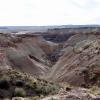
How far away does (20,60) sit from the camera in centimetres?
5228

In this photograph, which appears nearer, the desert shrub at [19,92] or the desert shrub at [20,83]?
the desert shrub at [19,92]

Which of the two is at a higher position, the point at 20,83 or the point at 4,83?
the point at 4,83

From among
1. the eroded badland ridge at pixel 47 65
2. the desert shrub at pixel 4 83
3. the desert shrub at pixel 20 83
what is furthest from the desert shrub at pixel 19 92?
the desert shrub at pixel 20 83

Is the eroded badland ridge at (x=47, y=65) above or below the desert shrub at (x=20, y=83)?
below

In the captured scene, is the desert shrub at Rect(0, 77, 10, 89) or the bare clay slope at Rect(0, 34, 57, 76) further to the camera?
the bare clay slope at Rect(0, 34, 57, 76)

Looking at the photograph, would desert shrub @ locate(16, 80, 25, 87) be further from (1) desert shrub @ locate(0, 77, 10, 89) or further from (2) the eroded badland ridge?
(1) desert shrub @ locate(0, 77, 10, 89)

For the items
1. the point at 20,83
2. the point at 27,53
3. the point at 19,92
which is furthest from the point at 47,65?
the point at 19,92

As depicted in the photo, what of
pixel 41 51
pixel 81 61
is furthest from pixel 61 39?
pixel 81 61

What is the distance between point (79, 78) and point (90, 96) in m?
18.8

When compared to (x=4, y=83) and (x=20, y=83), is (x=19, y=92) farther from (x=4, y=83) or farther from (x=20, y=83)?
(x=20, y=83)

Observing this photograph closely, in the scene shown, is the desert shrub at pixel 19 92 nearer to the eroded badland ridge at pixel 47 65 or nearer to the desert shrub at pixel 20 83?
the eroded badland ridge at pixel 47 65

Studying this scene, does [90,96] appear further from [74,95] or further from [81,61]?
[81,61]

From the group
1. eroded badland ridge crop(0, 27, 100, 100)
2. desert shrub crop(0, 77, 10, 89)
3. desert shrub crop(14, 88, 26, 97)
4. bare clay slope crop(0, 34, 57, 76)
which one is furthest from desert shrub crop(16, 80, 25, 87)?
bare clay slope crop(0, 34, 57, 76)

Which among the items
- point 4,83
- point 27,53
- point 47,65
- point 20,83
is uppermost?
point 4,83
